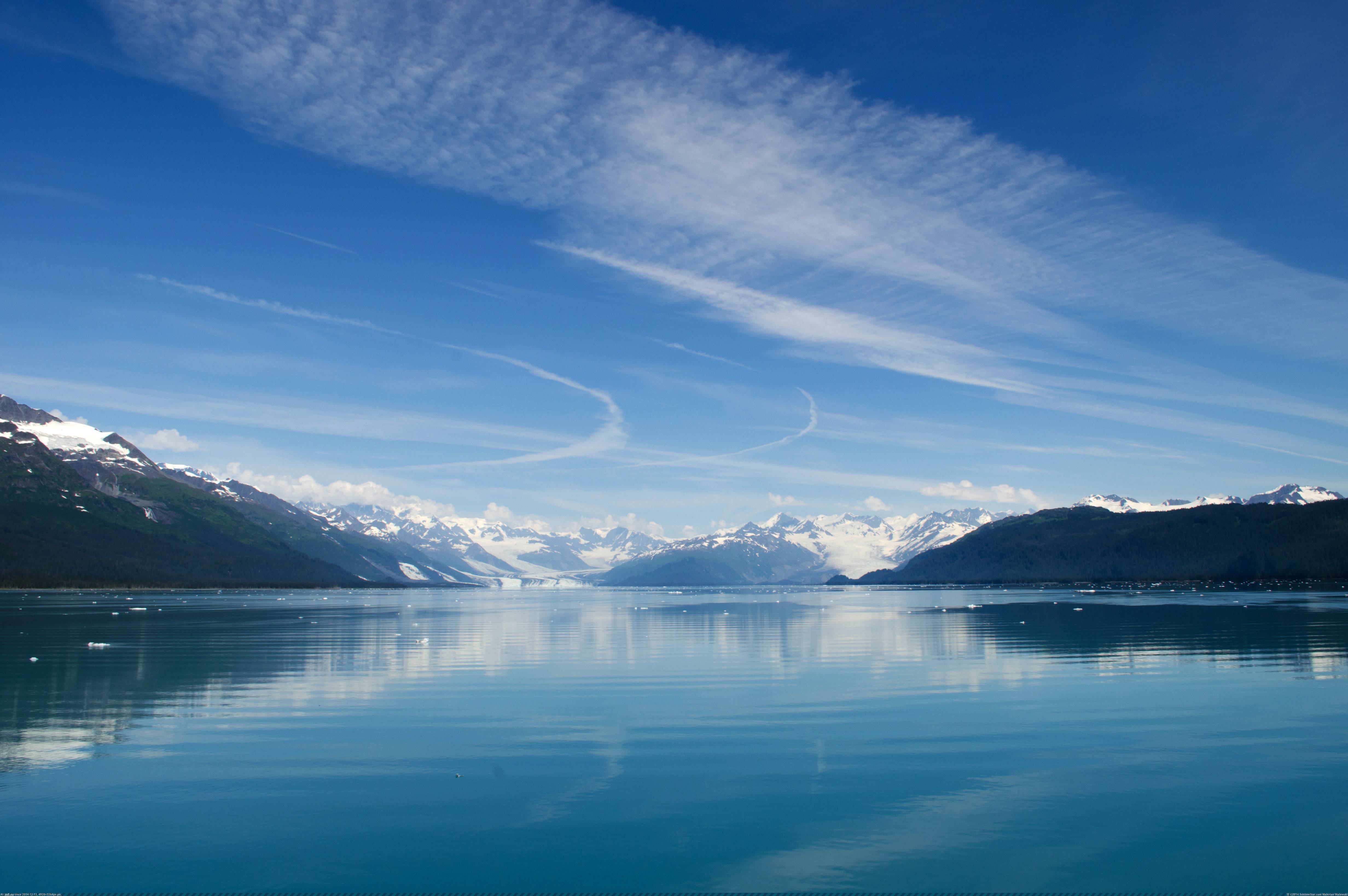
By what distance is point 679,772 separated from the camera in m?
22.2

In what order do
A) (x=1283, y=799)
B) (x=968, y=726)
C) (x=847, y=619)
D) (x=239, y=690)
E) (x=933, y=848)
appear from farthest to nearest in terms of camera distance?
(x=847, y=619), (x=239, y=690), (x=968, y=726), (x=1283, y=799), (x=933, y=848)

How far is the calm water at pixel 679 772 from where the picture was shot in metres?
15.4

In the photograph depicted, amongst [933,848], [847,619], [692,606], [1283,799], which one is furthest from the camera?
[692,606]

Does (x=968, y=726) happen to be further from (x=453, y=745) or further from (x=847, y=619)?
(x=847, y=619)

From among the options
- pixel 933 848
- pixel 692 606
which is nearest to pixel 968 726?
pixel 933 848

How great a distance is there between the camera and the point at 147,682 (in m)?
39.6

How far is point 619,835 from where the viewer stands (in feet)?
56.2

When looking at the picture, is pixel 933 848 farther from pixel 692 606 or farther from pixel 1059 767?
pixel 692 606

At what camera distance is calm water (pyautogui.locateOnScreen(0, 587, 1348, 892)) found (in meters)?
15.4

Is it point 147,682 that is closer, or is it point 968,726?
point 968,726

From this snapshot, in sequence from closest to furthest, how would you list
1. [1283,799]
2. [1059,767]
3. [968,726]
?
[1283,799] < [1059,767] < [968,726]

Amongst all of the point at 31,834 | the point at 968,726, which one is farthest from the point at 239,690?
the point at 968,726

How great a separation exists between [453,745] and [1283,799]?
21060 mm

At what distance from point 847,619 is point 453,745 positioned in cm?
7791
